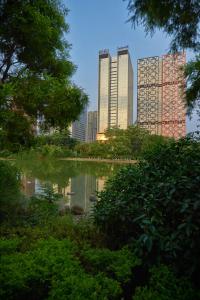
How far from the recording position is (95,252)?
6.64 ft

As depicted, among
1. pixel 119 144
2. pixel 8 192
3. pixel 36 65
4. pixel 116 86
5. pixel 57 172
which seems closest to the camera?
pixel 8 192

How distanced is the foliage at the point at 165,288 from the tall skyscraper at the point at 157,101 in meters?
40.6

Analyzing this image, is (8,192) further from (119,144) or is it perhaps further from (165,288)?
(119,144)

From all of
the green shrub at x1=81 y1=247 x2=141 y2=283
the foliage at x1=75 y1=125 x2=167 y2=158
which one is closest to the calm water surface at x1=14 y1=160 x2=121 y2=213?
the green shrub at x1=81 y1=247 x2=141 y2=283

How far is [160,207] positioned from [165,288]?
610 millimetres

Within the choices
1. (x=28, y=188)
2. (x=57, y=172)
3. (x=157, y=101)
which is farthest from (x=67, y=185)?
(x=157, y=101)

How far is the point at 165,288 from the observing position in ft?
5.31

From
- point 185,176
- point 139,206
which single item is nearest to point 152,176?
point 139,206

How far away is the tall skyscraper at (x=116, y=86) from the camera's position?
183 feet

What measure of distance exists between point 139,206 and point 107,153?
35765 mm

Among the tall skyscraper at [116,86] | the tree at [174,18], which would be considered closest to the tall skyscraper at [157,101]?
the tall skyscraper at [116,86]

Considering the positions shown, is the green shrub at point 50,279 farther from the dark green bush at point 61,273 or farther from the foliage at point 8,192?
the foliage at point 8,192

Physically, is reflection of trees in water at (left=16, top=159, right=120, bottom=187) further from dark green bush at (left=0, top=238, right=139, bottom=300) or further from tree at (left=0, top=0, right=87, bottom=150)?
dark green bush at (left=0, top=238, right=139, bottom=300)

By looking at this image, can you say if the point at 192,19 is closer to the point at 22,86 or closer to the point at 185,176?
the point at 185,176
